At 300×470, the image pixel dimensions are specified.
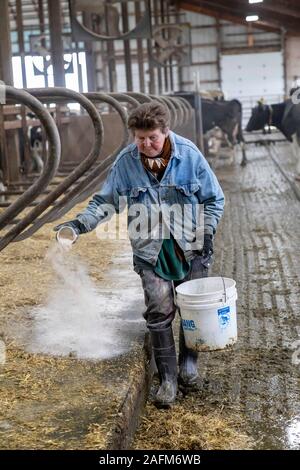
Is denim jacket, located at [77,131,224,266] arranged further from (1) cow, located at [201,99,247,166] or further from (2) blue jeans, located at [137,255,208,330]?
(1) cow, located at [201,99,247,166]

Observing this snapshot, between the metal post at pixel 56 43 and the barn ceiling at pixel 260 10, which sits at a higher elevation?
the barn ceiling at pixel 260 10

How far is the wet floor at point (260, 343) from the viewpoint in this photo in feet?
11.0

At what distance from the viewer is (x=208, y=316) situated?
11.2 ft

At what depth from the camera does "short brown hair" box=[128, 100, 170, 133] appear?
3.31 metres

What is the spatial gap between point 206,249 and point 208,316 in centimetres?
34

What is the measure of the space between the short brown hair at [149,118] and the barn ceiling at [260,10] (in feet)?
66.3

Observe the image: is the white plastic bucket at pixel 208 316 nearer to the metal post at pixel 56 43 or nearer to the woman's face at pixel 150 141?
the woman's face at pixel 150 141

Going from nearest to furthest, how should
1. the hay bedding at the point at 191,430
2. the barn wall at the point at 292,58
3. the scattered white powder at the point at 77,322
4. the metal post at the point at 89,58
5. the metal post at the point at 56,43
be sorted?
1. the hay bedding at the point at 191,430
2. the scattered white powder at the point at 77,322
3. the metal post at the point at 56,43
4. the metal post at the point at 89,58
5. the barn wall at the point at 292,58

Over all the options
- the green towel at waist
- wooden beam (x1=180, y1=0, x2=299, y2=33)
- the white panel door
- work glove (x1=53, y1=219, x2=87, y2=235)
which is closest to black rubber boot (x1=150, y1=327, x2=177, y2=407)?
the green towel at waist

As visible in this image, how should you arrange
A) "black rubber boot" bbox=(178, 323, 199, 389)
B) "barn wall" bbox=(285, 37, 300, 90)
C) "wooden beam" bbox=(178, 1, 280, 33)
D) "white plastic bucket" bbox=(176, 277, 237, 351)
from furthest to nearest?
"barn wall" bbox=(285, 37, 300, 90), "wooden beam" bbox=(178, 1, 280, 33), "black rubber boot" bbox=(178, 323, 199, 389), "white plastic bucket" bbox=(176, 277, 237, 351)

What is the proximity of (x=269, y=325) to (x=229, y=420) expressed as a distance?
57.0 inches

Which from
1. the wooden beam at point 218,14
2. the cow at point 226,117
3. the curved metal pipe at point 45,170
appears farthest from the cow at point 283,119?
the wooden beam at point 218,14

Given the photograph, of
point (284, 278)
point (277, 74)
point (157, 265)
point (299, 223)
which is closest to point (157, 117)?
point (157, 265)

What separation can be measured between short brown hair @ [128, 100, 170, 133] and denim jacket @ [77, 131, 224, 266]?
0.16 meters
